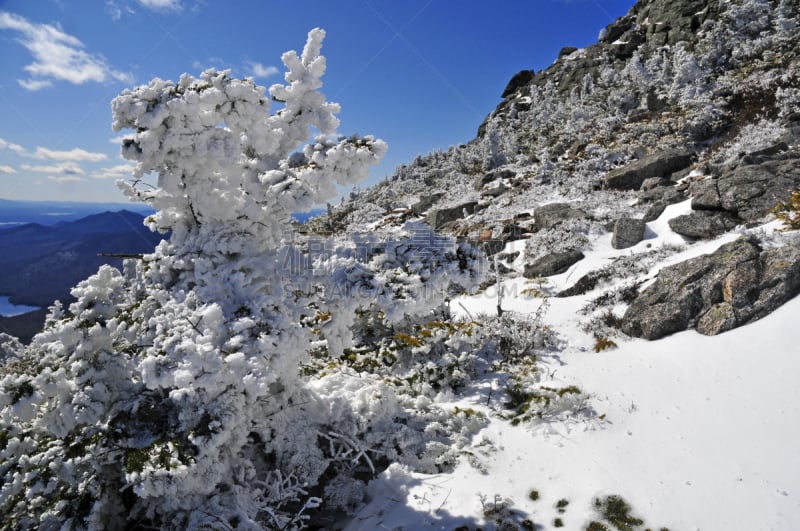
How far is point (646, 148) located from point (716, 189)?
13.9 meters

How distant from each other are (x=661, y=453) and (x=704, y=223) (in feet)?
29.7

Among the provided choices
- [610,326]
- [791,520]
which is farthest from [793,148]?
[791,520]

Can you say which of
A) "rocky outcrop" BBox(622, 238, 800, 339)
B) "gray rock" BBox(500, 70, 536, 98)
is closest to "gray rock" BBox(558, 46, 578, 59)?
"gray rock" BBox(500, 70, 536, 98)

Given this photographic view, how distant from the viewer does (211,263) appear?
453 centimetres

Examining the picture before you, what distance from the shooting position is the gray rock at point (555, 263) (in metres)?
12.1

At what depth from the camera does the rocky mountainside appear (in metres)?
6.85

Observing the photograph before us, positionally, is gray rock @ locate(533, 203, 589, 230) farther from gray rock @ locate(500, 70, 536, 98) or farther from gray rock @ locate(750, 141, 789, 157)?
gray rock @ locate(500, 70, 536, 98)

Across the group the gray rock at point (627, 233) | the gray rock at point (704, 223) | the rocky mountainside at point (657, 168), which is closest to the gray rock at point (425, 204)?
the rocky mountainside at point (657, 168)

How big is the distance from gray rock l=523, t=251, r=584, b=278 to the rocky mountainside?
0.04 meters

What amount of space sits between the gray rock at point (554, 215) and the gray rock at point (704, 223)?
14.0 ft

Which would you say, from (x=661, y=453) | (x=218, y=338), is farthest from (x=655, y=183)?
(x=218, y=338)

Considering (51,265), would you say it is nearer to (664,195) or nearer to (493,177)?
(493,177)

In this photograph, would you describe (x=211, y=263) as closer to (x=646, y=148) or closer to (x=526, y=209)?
(x=526, y=209)

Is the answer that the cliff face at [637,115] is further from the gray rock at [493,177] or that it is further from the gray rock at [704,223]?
the gray rock at [704,223]
